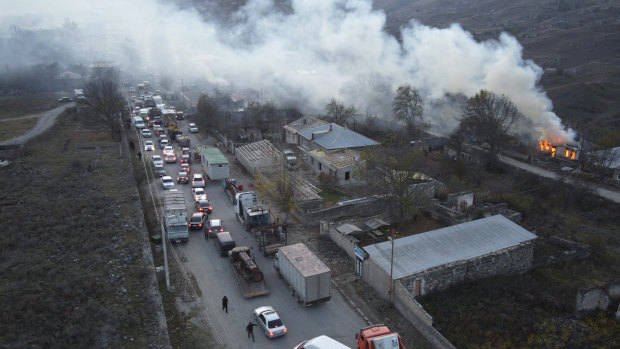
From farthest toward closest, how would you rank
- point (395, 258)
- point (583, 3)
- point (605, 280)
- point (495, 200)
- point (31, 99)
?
point (583, 3) → point (31, 99) → point (495, 200) → point (605, 280) → point (395, 258)

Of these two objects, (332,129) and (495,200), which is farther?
(332,129)

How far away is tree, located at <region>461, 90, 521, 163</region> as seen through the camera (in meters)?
34.2

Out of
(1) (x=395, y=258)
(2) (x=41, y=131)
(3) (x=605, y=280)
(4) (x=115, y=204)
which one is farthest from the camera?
(2) (x=41, y=131)

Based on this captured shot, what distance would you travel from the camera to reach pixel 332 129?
35.3 meters

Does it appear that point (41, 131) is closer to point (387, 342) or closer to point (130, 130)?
point (130, 130)

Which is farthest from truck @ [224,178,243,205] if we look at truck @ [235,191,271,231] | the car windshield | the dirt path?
the dirt path

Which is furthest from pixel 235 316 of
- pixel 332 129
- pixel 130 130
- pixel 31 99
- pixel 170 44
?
pixel 170 44

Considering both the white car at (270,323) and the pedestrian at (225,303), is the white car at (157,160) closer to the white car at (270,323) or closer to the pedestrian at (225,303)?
the pedestrian at (225,303)

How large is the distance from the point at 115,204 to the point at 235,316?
12.8 metres

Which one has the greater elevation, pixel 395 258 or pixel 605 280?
pixel 395 258

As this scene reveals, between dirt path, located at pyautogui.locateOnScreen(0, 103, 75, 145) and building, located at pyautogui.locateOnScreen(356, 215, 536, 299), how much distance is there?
35.3 m

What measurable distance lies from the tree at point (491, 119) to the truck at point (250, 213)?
20072 mm

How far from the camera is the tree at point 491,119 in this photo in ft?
112

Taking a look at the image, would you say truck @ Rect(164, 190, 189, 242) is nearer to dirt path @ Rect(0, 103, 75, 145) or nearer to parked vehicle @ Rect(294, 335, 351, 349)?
parked vehicle @ Rect(294, 335, 351, 349)
